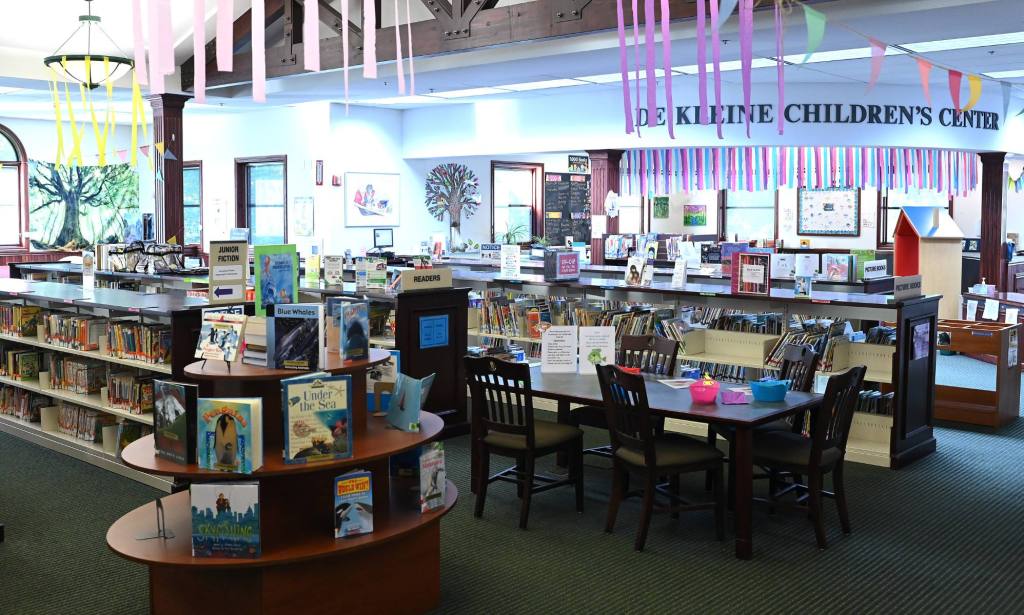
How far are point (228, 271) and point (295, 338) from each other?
1.87 metres

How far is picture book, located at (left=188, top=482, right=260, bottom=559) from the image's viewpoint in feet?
12.1

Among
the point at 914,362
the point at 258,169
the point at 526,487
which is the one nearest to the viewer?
the point at 526,487

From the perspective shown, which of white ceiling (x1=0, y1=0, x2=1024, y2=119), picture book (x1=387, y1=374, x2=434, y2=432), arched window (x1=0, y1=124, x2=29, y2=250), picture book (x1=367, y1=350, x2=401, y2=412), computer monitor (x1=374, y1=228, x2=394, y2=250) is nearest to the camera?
picture book (x1=387, y1=374, x2=434, y2=432)

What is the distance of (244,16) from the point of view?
1074 centimetres

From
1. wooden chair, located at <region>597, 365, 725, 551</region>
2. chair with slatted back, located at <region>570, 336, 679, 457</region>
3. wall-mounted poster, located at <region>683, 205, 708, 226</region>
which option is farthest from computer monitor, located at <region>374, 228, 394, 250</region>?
wooden chair, located at <region>597, 365, 725, 551</region>

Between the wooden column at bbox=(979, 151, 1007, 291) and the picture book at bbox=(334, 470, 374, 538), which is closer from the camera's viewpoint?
the picture book at bbox=(334, 470, 374, 538)

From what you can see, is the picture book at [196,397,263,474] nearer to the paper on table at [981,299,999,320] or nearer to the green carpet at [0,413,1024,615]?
the green carpet at [0,413,1024,615]

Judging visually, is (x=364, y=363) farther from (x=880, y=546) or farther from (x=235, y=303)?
(x=880, y=546)

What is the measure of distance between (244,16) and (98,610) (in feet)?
26.2

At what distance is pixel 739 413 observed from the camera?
16.0 ft

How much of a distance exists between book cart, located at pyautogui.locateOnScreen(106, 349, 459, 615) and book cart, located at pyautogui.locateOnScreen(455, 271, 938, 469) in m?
3.64

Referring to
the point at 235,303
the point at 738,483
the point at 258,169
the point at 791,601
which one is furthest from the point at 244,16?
the point at 791,601

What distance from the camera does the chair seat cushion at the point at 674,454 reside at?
16.2 feet

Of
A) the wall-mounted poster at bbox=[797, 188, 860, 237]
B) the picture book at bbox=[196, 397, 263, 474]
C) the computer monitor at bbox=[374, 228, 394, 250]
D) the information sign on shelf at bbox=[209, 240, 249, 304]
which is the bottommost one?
the picture book at bbox=[196, 397, 263, 474]
